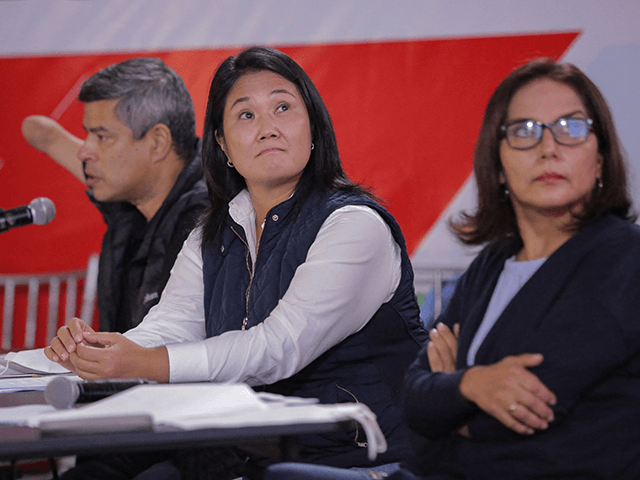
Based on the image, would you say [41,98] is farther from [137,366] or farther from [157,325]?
[137,366]

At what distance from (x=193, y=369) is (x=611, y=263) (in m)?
0.79

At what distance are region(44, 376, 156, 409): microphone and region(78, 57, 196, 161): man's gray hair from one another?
1744 mm

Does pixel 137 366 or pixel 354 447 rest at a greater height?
pixel 137 366

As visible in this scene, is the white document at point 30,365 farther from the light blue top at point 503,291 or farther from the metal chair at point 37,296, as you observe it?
the metal chair at point 37,296

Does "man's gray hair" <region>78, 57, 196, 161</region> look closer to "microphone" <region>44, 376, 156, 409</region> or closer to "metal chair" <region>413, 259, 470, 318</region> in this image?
"metal chair" <region>413, 259, 470, 318</region>

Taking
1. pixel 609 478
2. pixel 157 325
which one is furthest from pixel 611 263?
pixel 157 325

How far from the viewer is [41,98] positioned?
411 cm

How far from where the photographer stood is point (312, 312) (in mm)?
1543

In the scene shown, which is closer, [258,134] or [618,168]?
[618,168]

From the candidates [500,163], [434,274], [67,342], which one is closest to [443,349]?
[500,163]

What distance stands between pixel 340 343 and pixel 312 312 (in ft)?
0.60

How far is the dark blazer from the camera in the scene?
1.08 m

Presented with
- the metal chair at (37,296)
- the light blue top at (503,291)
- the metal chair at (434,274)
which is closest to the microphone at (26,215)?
the light blue top at (503,291)

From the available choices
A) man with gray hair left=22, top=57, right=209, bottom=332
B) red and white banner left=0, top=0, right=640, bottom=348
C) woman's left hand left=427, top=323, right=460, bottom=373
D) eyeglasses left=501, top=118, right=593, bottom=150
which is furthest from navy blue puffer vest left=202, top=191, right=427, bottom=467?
red and white banner left=0, top=0, right=640, bottom=348
